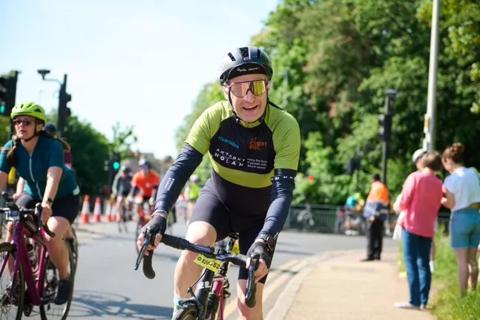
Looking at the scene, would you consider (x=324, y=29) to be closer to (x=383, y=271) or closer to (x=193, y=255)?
(x=383, y=271)

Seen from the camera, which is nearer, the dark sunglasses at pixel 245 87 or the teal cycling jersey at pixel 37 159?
the dark sunglasses at pixel 245 87

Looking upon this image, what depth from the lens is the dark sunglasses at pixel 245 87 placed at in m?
4.05

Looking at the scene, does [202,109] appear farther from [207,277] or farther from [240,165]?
[207,277]

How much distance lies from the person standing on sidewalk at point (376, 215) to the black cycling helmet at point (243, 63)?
10668 millimetres

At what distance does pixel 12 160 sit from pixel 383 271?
8.29m

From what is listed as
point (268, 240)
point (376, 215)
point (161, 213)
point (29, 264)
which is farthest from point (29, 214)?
point (376, 215)

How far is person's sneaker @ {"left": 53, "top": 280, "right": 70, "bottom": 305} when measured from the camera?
20.3 feet

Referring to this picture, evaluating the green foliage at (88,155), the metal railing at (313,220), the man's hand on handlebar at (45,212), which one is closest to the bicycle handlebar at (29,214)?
the man's hand on handlebar at (45,212)

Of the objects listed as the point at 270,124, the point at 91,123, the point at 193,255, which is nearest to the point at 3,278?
the point at 193,255

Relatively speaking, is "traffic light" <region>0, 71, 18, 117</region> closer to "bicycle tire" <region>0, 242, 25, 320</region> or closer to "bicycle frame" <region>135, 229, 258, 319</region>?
"bicycle tire" <region>0, 242, 25, 320</region>

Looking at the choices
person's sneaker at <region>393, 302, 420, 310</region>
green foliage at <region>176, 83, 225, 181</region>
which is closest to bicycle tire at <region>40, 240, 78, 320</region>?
person's sneaker at <region>393, 302, 420, 310</region>

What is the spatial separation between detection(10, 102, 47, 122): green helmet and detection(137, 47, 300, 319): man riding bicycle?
2.09 meters

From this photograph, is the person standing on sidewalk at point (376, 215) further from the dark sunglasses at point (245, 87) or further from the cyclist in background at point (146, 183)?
the dark sunglasses at point (245, 87)

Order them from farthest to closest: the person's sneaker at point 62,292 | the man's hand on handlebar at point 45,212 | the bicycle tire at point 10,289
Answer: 1. the person's sneaker at point 62,292
2. the man's hand on handlebar at point 45,212
3. the bicycle tire at point 10,289
